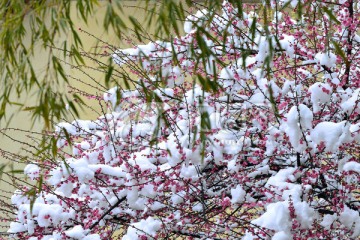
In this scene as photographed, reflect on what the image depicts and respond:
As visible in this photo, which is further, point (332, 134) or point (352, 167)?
point (352, 167)

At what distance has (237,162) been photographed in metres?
4.06

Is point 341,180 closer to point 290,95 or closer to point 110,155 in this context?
point 290,95

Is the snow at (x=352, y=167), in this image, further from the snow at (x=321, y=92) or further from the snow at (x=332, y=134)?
the snow at (x=321, y=92)

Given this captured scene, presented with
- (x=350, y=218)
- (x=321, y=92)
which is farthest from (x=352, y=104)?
(x=350, y=218)

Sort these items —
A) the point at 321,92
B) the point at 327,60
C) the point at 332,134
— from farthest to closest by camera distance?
the point at 327,60, the point at 321,92, the point at 332,134

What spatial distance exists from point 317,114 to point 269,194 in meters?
0.54

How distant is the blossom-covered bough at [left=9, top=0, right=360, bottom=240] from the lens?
375cm

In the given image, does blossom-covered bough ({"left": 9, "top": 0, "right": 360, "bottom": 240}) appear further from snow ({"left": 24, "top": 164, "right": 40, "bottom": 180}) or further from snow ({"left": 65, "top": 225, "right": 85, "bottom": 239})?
snow ({"left": 24, "top": 164, "right": 40, "bottom": 180})

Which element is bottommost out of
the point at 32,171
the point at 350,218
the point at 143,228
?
the point at 350,218

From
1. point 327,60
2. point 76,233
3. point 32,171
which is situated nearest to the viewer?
point 327,60

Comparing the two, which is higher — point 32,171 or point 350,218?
point 32,171

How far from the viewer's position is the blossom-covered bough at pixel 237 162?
3.75 metres

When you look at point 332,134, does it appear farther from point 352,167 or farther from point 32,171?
point 32,171

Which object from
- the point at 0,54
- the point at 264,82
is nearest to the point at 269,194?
the point at 264,82
